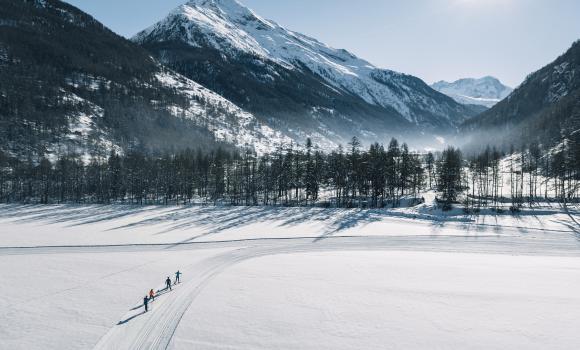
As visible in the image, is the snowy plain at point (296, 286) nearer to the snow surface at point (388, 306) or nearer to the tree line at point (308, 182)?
the snow surface at point (388, 306)

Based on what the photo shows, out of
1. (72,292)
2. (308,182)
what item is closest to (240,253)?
(72,292)

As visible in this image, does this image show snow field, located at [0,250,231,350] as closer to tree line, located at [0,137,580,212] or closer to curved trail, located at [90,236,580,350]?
curved trail, located at [90,236,580,350]

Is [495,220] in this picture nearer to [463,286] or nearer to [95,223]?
[463,286]

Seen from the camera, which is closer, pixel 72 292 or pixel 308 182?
pixel 72 292

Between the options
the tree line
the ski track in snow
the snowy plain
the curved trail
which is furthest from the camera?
the tree line

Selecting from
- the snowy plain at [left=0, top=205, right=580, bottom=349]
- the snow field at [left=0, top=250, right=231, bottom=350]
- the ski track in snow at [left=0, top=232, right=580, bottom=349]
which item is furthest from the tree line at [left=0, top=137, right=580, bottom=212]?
the snow field at [left=0, top=250, right=231, bottom=350]

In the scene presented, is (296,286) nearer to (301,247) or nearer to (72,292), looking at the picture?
(301,247)

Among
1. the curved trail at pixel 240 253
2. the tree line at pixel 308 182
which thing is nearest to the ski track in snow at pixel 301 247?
the curved trail at pixel 240 253
